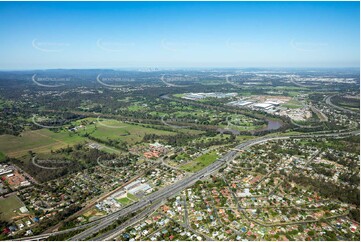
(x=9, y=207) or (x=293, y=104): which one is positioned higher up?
(x=293, y=104)

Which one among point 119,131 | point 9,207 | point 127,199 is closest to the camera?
point 9,207

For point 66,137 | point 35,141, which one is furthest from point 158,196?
point 35,141

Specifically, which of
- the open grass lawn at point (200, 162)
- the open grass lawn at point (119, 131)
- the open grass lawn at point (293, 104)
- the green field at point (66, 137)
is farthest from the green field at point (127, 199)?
the open grass lawn at point (293, 104)

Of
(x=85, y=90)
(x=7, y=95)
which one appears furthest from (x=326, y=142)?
(x=7, y=95)

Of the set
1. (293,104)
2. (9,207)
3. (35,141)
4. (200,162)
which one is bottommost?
(9,207)

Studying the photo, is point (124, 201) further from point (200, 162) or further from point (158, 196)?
point (200, 162)

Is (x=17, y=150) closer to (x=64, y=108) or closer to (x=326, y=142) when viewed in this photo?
(x=64, y=108)
